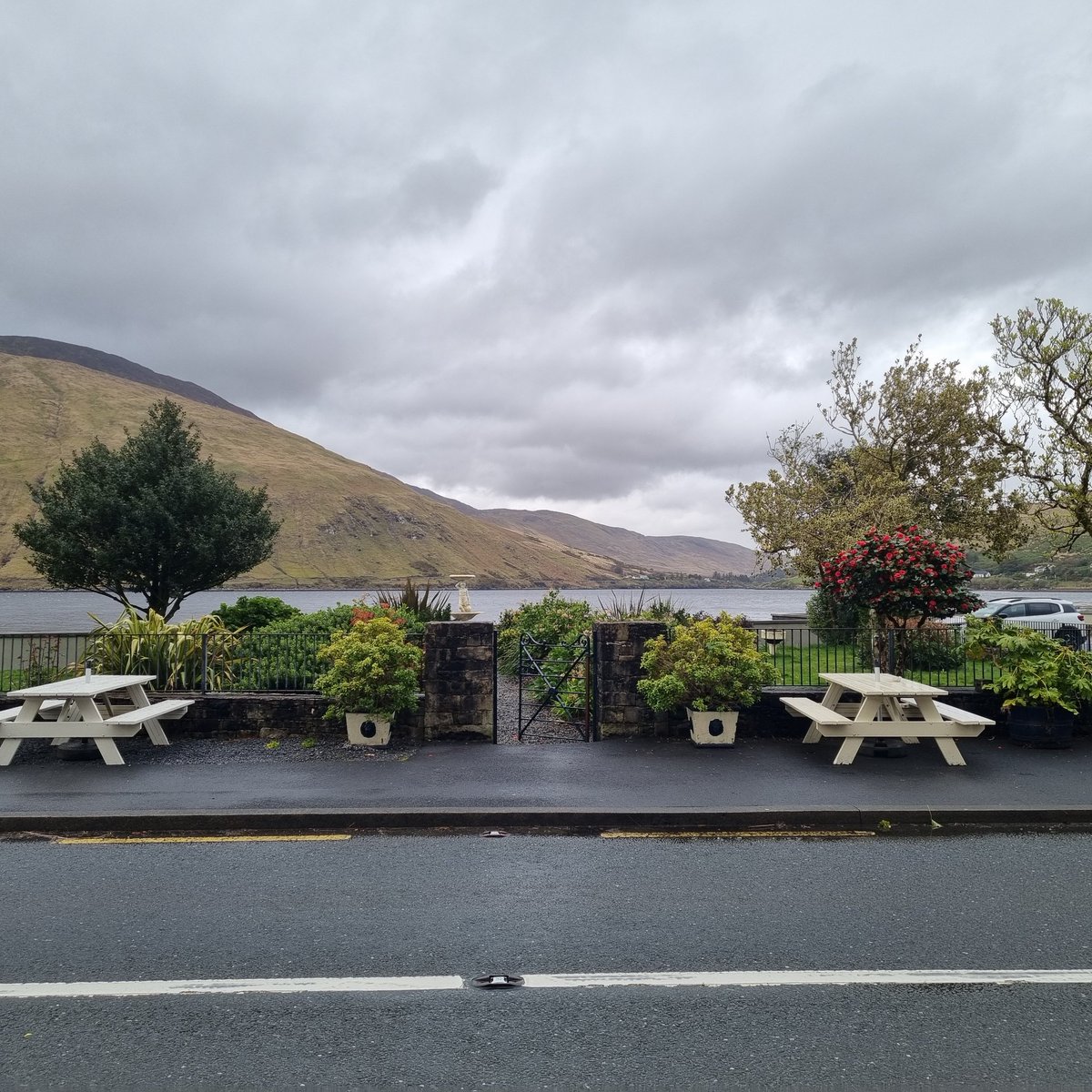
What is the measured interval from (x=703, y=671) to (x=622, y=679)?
1123 millimetres

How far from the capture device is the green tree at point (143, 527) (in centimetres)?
2105

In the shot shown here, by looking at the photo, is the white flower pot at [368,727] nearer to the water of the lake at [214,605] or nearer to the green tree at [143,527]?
the water of the lake at [214,605]

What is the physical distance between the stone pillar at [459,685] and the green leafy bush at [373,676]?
0.83ft

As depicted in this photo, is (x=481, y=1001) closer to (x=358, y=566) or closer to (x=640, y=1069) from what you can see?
(x=640, y=1069)

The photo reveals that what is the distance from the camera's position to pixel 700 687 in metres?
9.70

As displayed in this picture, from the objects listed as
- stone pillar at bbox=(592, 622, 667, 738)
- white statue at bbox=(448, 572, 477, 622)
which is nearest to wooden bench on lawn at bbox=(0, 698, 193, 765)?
stone pillar at bbox=(592, 622, 667, 738)

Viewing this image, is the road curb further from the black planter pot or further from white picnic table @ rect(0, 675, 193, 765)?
the black planter pot

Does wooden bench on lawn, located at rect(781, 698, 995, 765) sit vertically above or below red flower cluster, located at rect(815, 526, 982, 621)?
below

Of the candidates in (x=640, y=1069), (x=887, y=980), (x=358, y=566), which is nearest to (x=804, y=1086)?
(x=640, y=1069)

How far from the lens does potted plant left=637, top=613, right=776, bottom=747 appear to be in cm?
948

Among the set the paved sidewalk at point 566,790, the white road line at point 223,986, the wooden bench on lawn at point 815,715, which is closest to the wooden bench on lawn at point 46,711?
the paved sidewalk at point 566,790

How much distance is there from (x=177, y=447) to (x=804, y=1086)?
2398 cm

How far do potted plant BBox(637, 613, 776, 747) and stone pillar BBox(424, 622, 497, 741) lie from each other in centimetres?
192

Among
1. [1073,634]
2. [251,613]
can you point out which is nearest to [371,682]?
[251,613]
